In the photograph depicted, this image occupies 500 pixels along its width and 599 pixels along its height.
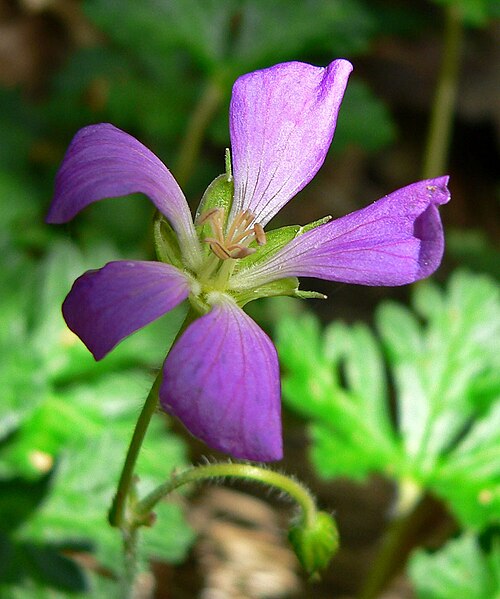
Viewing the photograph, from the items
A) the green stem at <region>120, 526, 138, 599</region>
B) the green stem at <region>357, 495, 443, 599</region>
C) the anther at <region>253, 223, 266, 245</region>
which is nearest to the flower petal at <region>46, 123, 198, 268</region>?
the anther at <region>253, 223, 266, 245</region>

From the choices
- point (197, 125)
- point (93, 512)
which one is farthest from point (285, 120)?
point (197, 125)

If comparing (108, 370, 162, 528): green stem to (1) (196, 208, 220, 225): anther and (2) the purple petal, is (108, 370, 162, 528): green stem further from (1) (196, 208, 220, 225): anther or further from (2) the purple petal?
(1) (196, 208, 220, 225): anther

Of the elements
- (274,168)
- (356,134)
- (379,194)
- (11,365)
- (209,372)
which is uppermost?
(274,168)

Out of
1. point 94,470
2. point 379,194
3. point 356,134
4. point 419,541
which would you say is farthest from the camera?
point 379,194

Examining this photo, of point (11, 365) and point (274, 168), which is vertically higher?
point (274, 168)

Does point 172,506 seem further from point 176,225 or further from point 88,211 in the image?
point 88,211

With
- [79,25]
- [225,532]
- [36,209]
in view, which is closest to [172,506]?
[225,532]
